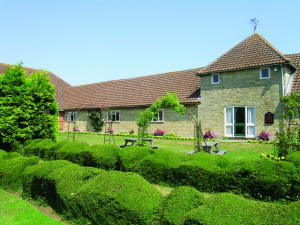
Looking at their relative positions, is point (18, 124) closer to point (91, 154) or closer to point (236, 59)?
point (91, 154)

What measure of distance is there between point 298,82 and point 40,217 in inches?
740

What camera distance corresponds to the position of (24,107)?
468 inches

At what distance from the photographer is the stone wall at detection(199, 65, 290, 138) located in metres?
16.6

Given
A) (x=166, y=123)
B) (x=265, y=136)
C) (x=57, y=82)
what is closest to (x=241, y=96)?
(x=265, y=136)

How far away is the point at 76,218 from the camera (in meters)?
4.86

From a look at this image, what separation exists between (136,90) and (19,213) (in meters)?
21.1

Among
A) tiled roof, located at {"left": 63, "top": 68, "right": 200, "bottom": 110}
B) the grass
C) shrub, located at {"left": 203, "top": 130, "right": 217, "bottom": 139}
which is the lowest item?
the grass

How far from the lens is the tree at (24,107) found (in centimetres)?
1143

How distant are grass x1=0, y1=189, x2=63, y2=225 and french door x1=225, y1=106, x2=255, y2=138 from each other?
15.6 metres

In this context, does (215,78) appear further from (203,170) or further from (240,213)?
(240,213)

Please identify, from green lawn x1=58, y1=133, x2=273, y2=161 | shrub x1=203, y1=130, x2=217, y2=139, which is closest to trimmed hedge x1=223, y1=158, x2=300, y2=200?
green lawn x1=58, y1=133, x2=273, y2=161

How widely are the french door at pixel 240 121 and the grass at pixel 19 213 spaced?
15614mm

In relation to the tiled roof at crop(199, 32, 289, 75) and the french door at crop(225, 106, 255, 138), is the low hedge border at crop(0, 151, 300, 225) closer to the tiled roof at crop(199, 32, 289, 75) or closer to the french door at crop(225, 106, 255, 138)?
the french door at crop(225, 106, 255, 138)

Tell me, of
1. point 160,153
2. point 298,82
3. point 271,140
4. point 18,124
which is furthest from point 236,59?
point 18,124
